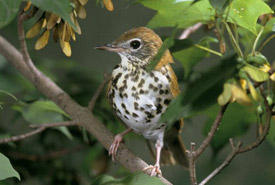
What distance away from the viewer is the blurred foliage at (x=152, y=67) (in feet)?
2.22

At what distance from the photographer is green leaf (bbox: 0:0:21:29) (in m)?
0.68

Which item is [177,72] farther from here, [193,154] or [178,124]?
[193,154]

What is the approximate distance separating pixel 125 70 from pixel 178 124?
23 centimetres

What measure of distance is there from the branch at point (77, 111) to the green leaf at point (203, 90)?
16.9 inches

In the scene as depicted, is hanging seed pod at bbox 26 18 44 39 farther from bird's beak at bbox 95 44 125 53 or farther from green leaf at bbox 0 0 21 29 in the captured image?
bird's beak at bbox 95 44 125 53

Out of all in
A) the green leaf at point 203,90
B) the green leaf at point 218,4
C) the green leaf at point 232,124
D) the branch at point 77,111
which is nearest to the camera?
the green leaf at point 203,90

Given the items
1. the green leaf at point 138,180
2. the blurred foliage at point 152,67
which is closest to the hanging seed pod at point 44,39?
the blurred foliage at point 152,67

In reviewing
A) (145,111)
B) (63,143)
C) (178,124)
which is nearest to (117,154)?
(145,111)

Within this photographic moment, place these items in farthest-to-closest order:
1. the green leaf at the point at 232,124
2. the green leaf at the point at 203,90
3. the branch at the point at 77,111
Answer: the green leaf at the point at 232,124, the branch at the point at 77,111, the green leaf at the point at 203,90

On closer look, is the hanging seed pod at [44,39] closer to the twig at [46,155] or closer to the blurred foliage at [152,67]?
the blurred foliage at [152,67]

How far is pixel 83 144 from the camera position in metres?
1.50

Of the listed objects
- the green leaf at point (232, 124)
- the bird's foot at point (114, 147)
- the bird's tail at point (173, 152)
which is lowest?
the bird's tail at point (173, 152)

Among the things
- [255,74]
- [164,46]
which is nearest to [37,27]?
[164,46]

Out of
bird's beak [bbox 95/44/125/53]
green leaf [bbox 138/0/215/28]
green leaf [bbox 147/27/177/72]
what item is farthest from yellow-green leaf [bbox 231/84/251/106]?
bird's beak [bbox 95/44/125/53]
